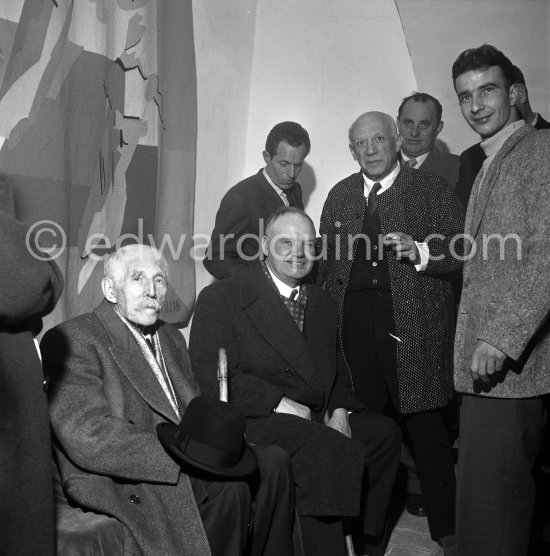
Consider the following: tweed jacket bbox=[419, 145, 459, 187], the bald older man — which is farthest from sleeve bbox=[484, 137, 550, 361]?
tweed jacket bbox=[419, 145, 459, 187]

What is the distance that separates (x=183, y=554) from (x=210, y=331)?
996mm

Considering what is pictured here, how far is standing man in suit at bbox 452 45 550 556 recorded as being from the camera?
221 centimetres

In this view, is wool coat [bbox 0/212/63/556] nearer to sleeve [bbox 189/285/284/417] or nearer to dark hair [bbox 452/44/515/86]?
sleeve [bbox 189/285/284/417]

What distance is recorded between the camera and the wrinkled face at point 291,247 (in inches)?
122

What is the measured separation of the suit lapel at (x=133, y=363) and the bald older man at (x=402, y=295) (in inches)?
41.3

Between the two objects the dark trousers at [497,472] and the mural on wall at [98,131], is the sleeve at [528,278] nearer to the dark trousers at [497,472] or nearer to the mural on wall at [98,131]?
the dark trousers at [497,472]

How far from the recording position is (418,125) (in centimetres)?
398

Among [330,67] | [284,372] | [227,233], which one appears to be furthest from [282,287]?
[330,67]

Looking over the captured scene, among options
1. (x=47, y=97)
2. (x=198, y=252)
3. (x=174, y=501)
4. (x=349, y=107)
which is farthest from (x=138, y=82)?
(x=174, y=501)

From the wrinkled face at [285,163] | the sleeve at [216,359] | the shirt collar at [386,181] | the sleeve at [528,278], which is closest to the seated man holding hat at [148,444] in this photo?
the sleeve at [216,359]

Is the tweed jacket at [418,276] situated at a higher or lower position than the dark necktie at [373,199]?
lower

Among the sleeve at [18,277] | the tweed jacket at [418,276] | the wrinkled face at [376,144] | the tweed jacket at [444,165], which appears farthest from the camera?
the tweed jacket at [444,165]

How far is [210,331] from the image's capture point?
2969 millimetres

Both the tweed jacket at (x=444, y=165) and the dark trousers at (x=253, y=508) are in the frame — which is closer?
the dark trousers at (x=253, y=508)
